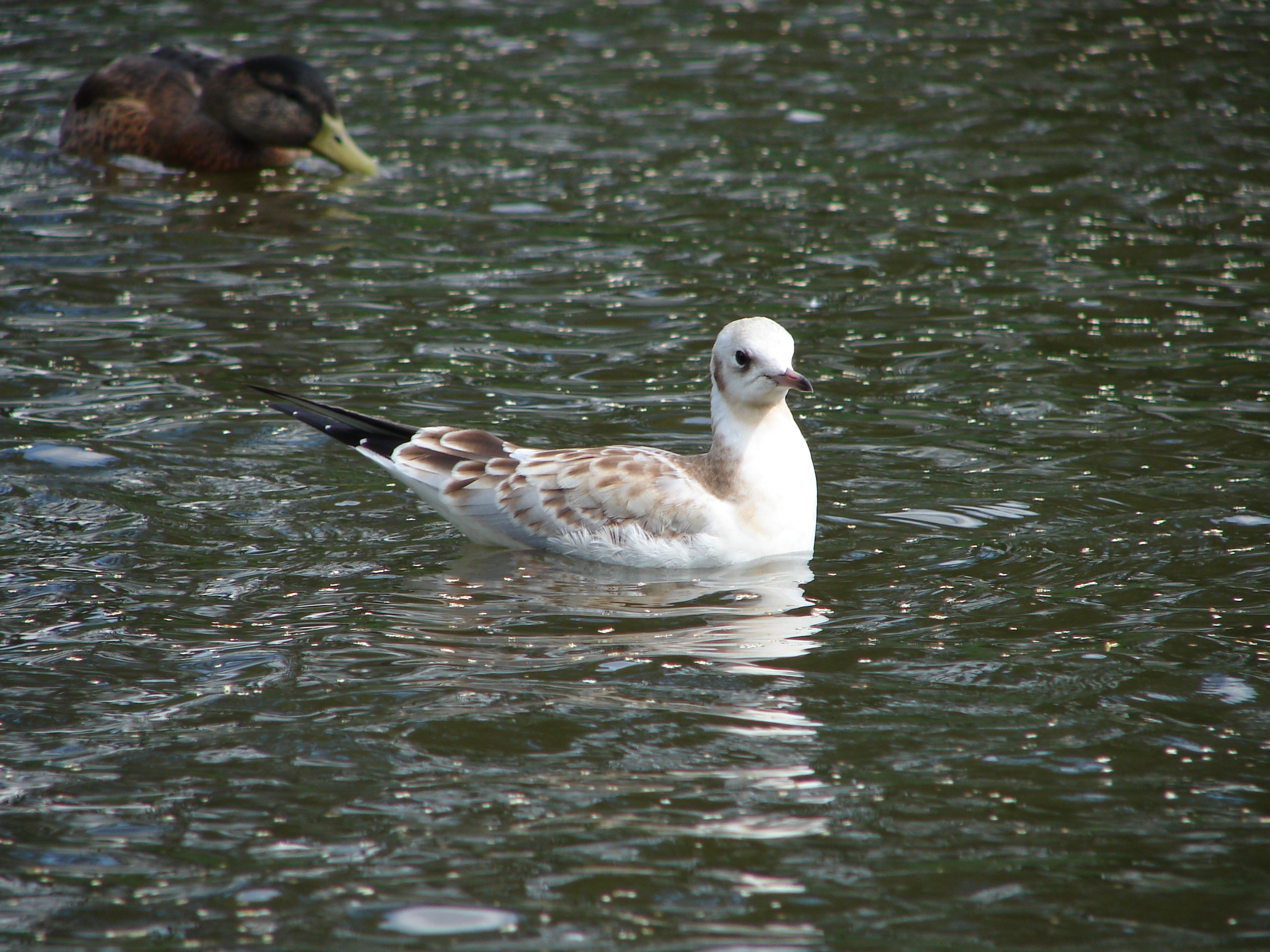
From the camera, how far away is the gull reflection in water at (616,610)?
235 inches

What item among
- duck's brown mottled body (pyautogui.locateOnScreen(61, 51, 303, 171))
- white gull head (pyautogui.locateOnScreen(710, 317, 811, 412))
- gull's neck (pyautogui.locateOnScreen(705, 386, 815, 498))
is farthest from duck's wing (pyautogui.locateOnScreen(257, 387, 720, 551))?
duck's brown mottled body (pyautogui.locateOnScreen(61, 51, 303, 171))

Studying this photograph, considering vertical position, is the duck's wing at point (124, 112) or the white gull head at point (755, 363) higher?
the duck's wing at point (124, 112)

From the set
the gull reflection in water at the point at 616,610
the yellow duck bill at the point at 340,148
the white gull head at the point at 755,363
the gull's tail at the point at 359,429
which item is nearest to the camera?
the gull reflection in water at the point at 616,610

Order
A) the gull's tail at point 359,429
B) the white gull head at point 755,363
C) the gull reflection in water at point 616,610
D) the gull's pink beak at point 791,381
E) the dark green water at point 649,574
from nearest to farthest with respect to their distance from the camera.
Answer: the dark green water at point 649,574
the gull reflection in water at point 616,610
the gull's pink beak at point 791,381
the white gull head at point 755,363
the gull's tail at point 359,429

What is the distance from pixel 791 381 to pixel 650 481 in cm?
83

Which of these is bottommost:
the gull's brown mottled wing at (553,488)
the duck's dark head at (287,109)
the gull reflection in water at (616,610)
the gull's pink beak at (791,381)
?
the gull reflection in water at (616,610)

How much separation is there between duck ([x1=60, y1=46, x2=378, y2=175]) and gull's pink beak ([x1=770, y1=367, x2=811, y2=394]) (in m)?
7.61

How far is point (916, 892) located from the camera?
4.40m

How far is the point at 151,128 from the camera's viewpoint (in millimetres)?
13445

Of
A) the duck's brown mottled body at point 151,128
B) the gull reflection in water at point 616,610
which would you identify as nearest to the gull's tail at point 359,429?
the gull reflection in water at point 616,610

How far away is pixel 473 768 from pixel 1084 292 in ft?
22.5

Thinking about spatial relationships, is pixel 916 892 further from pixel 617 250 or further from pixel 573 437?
pixel 617 250

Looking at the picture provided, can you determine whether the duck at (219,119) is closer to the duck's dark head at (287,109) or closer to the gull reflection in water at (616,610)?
the duck's dark head at (287,109)

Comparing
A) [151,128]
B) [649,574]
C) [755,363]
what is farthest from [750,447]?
[151,128]
